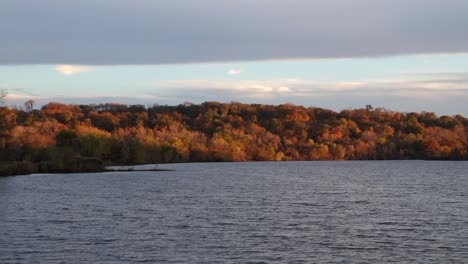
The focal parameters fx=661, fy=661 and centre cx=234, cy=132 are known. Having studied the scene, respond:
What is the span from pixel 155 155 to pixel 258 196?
109550 mm

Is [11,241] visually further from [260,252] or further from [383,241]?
[383,241]

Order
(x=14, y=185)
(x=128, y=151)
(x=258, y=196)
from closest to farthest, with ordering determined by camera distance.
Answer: (x=258, y=196) < (x=14, y=185) < (x=128, y=151)

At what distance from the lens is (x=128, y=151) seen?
167625 millimetres

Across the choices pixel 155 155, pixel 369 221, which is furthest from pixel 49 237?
pixel 155 155

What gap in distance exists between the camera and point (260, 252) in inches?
1462

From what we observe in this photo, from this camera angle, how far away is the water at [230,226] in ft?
119

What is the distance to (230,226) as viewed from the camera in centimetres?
4709

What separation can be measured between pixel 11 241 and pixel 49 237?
8.07ft

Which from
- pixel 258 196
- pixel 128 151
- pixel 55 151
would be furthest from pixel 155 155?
pixel 258 196

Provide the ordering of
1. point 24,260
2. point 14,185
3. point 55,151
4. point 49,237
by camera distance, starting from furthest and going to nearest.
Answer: point 55,151 → point 14,185 → point 49,237 → point 24,260

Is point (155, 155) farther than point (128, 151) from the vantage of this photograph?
Yes

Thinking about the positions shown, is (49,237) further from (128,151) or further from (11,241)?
(128,151)

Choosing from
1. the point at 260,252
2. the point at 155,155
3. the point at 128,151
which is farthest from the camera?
the point at 155,155

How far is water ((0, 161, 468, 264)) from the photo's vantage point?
36219 millimetres
